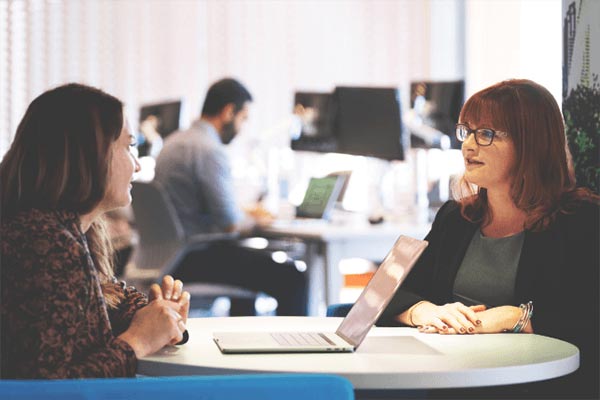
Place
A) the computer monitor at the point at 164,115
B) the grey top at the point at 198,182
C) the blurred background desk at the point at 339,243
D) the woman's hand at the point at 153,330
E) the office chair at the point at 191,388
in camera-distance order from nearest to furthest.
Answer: the office chair at the point at 191,388
the woman's hand at the point at 153,330
the blurred background desk at the point at 339,243
the grey top at the point at 198,182
the computer monitor at the point at 164,115

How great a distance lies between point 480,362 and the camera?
5.15 ft

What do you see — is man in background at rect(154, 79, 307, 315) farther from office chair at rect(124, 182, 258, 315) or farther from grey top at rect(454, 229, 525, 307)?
grey top at rect(454, 229, 525, 307)

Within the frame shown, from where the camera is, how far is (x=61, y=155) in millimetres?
1689

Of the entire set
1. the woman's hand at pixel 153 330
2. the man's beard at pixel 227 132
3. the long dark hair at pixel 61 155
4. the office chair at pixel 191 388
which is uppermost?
the long dark hair at pixel 61 155

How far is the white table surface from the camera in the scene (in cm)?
148

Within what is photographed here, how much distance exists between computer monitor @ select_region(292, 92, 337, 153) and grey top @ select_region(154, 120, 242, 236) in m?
0.69

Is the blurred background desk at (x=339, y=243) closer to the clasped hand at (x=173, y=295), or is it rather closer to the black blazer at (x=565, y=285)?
the black blazer at (x=565, y=285)

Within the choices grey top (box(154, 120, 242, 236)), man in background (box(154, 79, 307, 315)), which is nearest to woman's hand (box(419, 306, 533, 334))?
man in background (box(154, 79, 307, 315))

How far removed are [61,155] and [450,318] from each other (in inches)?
33.4

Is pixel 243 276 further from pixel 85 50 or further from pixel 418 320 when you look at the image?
pixel 85 50

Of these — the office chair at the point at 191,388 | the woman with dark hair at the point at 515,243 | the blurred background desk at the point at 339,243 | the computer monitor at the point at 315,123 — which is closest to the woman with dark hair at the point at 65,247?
the office chair at the point at 191,388

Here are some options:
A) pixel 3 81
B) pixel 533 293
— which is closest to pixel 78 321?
pixel 533 293

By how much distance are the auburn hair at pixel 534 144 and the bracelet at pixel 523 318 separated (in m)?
0.20

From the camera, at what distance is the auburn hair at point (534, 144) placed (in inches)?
82.9
